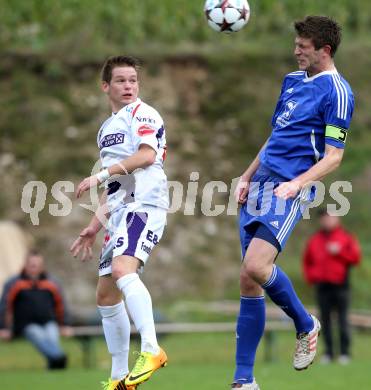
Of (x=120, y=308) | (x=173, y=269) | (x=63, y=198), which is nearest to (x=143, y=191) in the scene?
(x=120, y=308)

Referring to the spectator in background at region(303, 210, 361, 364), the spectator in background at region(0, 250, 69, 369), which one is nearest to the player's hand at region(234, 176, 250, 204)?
the spectator in background at region(0, 250, 69, 369)

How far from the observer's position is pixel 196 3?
53.3 feet

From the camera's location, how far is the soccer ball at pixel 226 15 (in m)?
8.30

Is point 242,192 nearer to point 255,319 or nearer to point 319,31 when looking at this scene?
point 255,319

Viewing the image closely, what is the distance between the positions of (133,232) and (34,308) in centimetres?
689

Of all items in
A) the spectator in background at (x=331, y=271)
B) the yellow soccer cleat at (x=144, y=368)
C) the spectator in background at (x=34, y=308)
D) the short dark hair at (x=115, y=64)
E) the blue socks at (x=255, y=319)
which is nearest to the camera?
the yellow soccer cleat at (x=144, y=368)

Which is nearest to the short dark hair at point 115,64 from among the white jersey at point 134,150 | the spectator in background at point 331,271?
the white jersey at point 134,150

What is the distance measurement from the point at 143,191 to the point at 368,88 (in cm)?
1430

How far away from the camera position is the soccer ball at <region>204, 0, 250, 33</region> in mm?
8297

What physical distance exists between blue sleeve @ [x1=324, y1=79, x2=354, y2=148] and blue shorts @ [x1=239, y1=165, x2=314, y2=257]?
482 millimetres

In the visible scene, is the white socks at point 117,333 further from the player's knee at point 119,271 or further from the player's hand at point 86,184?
the player's hand at point 86,184

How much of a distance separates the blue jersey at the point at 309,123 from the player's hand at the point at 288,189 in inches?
12.5

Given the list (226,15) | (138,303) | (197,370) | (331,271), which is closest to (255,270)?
(138,303)

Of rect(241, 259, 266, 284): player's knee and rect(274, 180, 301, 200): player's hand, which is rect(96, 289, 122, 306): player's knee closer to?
rect(241, 259, 266, 284): player's knee
